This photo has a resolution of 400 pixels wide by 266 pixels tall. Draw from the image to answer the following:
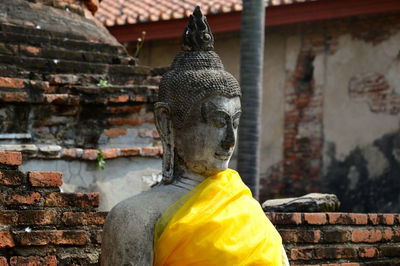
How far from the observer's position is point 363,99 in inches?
408

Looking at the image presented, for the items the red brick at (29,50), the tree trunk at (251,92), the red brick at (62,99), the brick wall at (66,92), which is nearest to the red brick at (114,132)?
the brick wall at (66,92)

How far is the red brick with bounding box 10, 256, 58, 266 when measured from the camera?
3.76 metres

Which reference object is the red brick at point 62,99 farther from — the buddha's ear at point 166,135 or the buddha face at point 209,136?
the buddha face at point 209,136

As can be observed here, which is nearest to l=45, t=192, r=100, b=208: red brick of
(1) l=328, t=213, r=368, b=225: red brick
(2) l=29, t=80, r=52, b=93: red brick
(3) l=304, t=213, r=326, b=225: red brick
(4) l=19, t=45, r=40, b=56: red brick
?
(3) l=304, t=213, r=326, b=225: red brick

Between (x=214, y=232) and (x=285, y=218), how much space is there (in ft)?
5.45

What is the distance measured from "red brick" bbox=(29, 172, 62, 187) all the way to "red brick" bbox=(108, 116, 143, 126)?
2025mm

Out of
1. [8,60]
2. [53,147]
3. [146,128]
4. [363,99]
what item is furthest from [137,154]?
[363,99]

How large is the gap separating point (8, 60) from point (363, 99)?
5833mm

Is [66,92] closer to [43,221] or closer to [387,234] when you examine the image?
[43,221]

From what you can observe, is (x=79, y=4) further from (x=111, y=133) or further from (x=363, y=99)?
(x=363, y=99)

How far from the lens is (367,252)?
487 cm

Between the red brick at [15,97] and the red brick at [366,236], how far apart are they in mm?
2515

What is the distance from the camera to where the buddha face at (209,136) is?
3.21m

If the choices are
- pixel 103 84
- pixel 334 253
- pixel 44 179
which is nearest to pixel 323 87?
pixel 103 84
